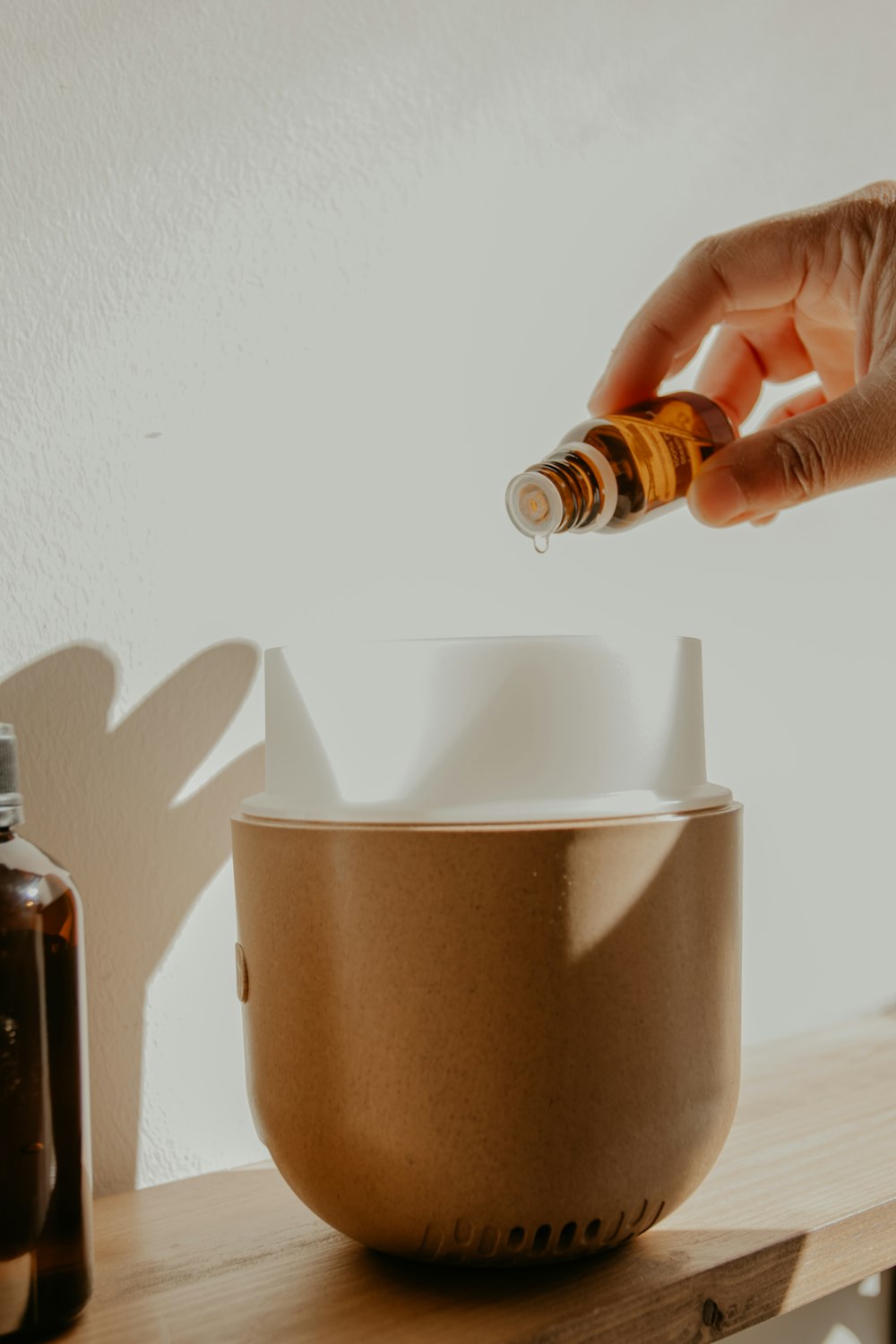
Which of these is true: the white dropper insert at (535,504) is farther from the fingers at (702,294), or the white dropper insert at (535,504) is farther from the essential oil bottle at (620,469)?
the fingers at (702,294)

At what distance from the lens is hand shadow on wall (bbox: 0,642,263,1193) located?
60cm

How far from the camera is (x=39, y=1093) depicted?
0.46 m

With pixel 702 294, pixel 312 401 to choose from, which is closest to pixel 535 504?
pixel 312 401

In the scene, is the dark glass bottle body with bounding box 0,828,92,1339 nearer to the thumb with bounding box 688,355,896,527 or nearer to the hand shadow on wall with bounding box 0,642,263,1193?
the hand shadow on wall with bounding box 0,642,263,1193

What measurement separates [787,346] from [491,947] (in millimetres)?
597

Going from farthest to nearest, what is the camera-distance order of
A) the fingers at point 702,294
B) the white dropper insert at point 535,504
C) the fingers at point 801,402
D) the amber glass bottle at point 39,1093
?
1. the fingers at point 801,402
2. the fingers at point 702,294
3. the white dropper insert at point 535,504
4. the amber glass bottle at point 39,1093

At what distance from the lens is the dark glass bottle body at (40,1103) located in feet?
1.47

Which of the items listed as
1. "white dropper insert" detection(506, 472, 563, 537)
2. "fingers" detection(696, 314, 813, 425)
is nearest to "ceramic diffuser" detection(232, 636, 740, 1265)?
"white dropper insert" detection(506, 472, 563, 537)

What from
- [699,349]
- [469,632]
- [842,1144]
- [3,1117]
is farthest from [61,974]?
[699,349]

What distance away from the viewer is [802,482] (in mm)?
609

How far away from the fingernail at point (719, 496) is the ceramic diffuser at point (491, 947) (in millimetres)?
150

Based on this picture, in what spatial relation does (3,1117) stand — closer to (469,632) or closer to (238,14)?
(469,632)

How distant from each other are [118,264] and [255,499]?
15cm

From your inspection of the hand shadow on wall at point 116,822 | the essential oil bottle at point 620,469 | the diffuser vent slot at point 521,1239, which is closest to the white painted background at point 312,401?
the hand shadow on wall at point 116,822
